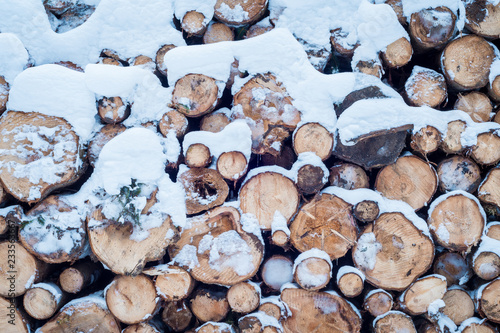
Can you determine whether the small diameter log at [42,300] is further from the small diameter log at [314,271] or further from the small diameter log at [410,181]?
the small diameter log at [410,181]

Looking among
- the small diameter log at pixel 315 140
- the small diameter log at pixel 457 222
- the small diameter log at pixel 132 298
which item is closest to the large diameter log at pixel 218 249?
the small diameter log at pixel 132 298

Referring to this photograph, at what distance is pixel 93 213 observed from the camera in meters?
1.78

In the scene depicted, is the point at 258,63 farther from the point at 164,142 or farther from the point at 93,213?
the point at 93,213

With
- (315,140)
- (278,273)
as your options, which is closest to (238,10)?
(315,140)

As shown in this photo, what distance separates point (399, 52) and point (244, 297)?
165cm

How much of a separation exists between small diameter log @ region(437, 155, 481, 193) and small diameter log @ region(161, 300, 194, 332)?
5.40 ft

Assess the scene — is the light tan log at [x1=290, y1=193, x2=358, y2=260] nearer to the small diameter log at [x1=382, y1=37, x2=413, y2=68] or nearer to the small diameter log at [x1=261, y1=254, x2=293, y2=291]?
the small diameter log at [x1=261, y1=254, x2=293, y2=291]

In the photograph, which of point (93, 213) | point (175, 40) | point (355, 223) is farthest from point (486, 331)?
point (175, 40)

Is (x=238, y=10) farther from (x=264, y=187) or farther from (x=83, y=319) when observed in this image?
(x=83, y=319)

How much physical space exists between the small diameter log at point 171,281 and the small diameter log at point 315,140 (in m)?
0.95

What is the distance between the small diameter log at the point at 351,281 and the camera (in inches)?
70.3

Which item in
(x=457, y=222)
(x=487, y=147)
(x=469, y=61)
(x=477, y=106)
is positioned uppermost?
(x=469, y=61)

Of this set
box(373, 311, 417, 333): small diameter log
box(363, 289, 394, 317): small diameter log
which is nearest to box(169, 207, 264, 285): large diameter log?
box(363, 289, 394, 317): small diameter log

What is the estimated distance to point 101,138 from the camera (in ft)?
6.27
